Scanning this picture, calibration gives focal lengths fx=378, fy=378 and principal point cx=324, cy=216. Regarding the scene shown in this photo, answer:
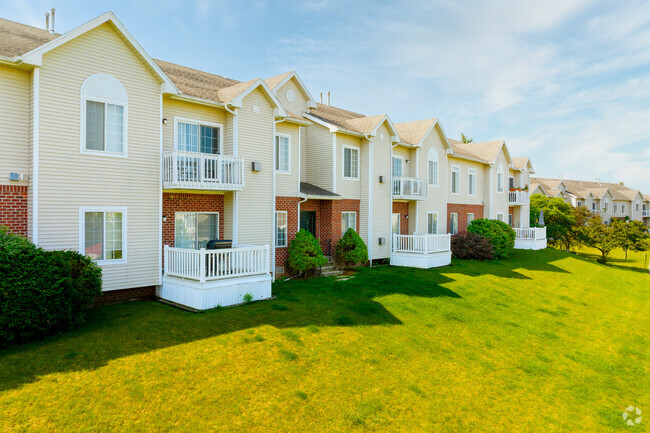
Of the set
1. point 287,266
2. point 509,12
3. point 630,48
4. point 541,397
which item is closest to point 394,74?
point 509,12

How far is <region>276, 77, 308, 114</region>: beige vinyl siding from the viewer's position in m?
18.8

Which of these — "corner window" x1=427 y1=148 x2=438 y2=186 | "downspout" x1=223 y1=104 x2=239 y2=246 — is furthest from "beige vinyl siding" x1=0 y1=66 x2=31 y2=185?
"corner window" x1=427 y1=148 x2=438 y2=186

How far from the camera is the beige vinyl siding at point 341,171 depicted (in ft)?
62.9

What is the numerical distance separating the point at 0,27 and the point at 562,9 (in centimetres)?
2310

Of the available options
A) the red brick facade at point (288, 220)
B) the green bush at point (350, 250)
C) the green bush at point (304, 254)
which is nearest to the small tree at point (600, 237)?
the green bush at point (350, 250)

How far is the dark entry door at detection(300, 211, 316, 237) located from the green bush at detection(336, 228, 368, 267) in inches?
65.7

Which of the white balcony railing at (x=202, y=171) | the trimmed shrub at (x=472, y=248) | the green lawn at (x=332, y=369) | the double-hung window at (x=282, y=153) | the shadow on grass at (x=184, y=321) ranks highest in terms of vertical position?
the double-hung window at (x=282, y=153)

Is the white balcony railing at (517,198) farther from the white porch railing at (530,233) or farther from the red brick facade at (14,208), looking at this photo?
the red brick facade at (14,208)

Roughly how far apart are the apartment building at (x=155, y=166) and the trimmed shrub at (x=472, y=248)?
30.2 ft

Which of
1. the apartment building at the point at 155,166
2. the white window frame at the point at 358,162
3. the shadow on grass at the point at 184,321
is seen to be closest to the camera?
the shadow on grass at the point at 184,321

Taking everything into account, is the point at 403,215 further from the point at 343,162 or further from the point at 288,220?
the point at 288,220

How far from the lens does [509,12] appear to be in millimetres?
16906

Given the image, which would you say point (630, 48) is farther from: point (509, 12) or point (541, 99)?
point (509, 12)

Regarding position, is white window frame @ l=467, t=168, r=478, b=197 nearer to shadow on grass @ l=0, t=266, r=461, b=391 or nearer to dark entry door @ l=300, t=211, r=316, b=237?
dark entry door @ l=300, t=211, r=316, b=237
